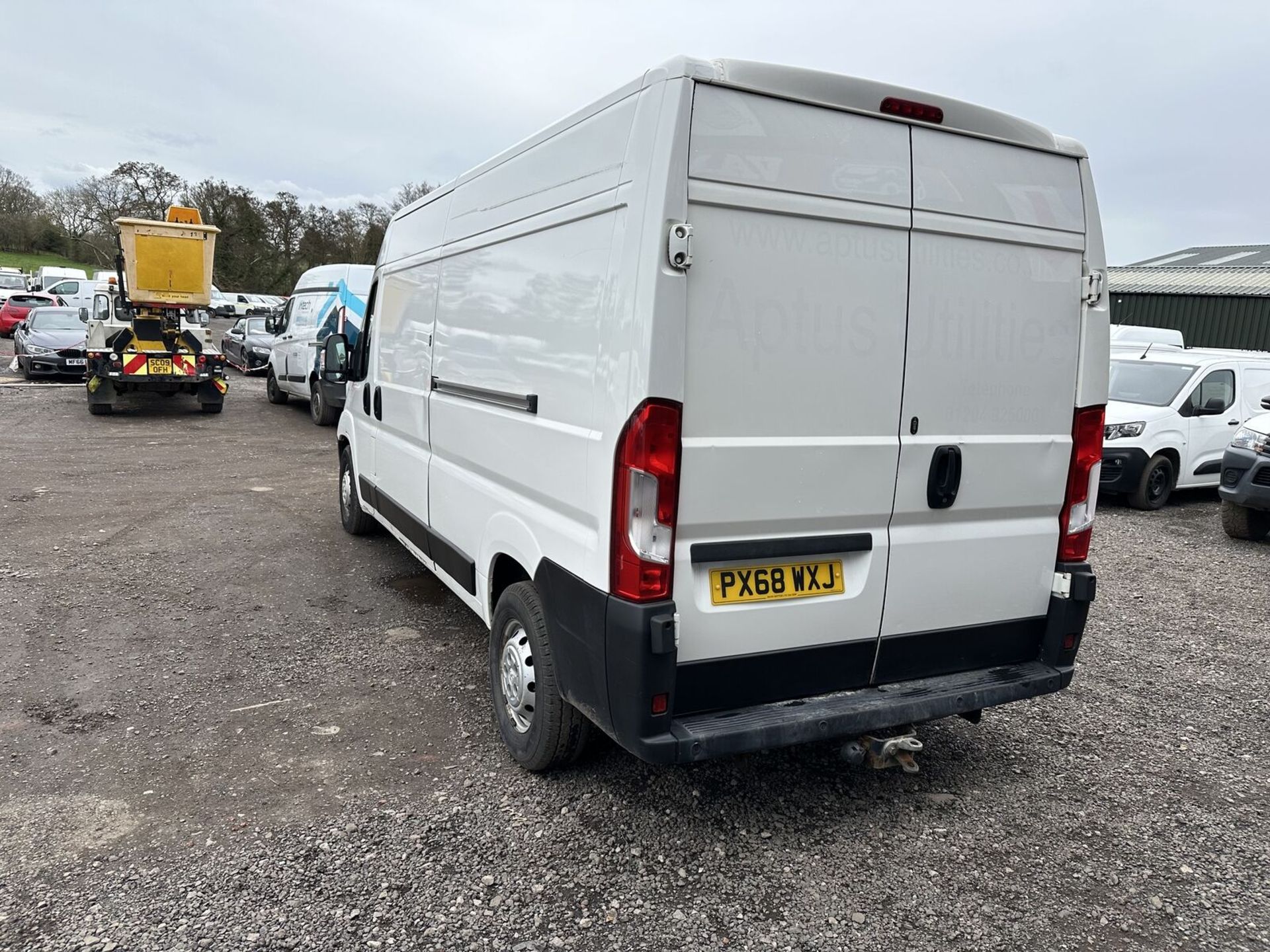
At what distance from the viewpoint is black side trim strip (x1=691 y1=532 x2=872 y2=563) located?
2.87 metres

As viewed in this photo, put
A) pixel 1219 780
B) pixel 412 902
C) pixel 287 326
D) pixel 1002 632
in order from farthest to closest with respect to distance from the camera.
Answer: pixel 287 326 < pixel 1219 780 < pixel 1002 632 < pixel 412 902

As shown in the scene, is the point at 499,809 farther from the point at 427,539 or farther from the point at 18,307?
the point at 18,307

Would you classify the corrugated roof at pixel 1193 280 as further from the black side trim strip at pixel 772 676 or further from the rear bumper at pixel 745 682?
the black side trim strip at pixel 772 676

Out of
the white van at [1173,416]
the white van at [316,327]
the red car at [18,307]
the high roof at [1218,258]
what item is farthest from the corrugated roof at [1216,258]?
the red car at [18,307]

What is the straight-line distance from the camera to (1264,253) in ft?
93.6

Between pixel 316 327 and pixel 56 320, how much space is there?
30.6 ft

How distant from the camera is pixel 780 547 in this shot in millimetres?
2979

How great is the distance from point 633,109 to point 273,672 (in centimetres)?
330

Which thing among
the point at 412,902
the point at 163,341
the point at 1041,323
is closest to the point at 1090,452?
the point at 1041,323

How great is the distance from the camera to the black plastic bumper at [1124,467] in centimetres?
939

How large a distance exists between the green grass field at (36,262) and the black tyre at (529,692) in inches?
2192

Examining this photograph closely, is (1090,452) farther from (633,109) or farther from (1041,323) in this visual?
(633,109)

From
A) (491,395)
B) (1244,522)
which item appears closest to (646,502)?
(491,395)

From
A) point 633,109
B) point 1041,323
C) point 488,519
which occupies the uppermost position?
point 633,109
